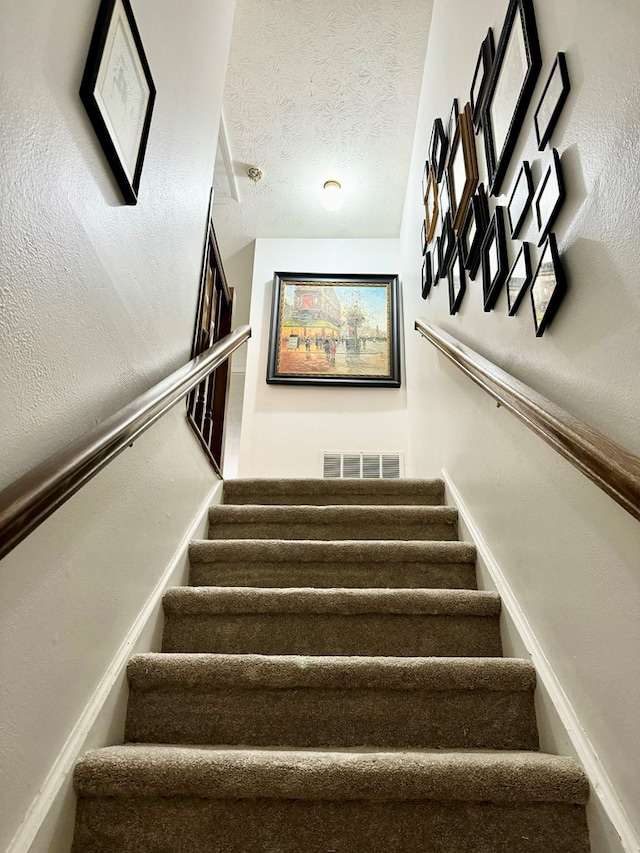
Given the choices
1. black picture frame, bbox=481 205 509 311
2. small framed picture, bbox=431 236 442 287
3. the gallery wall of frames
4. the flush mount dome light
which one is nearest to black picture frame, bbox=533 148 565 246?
the gallery wall of frames

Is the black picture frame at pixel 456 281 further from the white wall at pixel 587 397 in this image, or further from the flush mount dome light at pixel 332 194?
the flush mount dome light at pixel 332 194

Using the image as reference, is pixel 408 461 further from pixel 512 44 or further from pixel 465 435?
pixel 512 44

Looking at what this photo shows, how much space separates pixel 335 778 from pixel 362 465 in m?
3.00

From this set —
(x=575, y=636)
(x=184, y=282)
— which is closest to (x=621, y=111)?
(x=575, y=636)

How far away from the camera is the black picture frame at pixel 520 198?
1581 mm

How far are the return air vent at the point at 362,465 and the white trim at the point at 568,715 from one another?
2080mm

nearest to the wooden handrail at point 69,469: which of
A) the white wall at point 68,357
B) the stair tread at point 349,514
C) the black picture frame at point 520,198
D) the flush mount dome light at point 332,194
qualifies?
the white wall at point 68,357

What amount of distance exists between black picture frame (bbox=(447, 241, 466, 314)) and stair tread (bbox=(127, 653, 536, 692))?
1533 millimetres

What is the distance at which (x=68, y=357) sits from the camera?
1177 millimetres

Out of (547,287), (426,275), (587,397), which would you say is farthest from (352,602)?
(426,275)

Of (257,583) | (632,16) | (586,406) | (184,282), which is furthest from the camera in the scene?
(184,282)

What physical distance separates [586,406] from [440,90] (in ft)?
8.15

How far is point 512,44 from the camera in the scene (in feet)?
5.74

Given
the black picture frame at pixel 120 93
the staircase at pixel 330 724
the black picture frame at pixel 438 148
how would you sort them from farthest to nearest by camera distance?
the black picture frame at pixel 438 148 → the black picture frame at pixel 120 93 → the staircase at pixel 330 724
